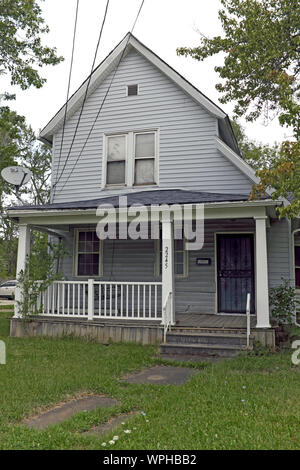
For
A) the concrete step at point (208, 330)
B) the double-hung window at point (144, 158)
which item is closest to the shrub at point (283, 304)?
the concrete step at point (208, 330)

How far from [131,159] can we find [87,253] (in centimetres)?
316

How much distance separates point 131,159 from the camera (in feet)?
37.7

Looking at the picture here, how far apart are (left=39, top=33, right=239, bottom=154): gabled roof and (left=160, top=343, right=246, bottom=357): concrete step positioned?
642 centimetres

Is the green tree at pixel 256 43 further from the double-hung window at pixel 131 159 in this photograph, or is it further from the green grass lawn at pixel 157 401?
the green grass lawn at pixel 157 401

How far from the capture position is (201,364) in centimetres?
677

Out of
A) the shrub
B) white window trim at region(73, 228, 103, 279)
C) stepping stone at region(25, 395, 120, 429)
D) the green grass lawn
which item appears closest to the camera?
the green grass lawn

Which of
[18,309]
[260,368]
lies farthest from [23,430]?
[18,309]

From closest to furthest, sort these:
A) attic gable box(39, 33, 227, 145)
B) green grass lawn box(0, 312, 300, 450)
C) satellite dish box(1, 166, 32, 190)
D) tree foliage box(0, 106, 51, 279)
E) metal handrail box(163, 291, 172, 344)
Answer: green grass lawn box(0, 312, 300, 450), metal handrail box(163, 291, 172, 344), attic gable box(39, 33, 227, 145), satellite dish box(1, 166, 32, 190), tree foliage box(0, 106, 51, 279)

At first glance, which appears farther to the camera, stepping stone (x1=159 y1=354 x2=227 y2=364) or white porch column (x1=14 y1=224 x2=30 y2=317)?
white porch column (x1=14 y1=224 x2=30 y2=317)

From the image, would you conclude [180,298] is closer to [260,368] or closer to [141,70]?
[260,368]

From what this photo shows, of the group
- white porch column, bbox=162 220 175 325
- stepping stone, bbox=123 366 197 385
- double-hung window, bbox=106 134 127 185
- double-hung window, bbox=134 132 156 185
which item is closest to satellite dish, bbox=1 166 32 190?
double-hung window, bbox=106 134 127 185

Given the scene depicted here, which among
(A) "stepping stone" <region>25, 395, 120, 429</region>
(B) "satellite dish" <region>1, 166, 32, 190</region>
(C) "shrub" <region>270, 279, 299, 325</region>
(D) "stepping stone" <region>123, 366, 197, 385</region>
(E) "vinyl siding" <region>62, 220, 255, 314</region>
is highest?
(B) "satellite dish" <region>1, 166, 32, 190</region>

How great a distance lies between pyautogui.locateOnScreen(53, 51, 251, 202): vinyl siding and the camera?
35.3 ft

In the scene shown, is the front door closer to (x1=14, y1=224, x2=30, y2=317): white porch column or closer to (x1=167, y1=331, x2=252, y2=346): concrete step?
(x1=167, y1=331, x2=252, y2=346): concrete step
